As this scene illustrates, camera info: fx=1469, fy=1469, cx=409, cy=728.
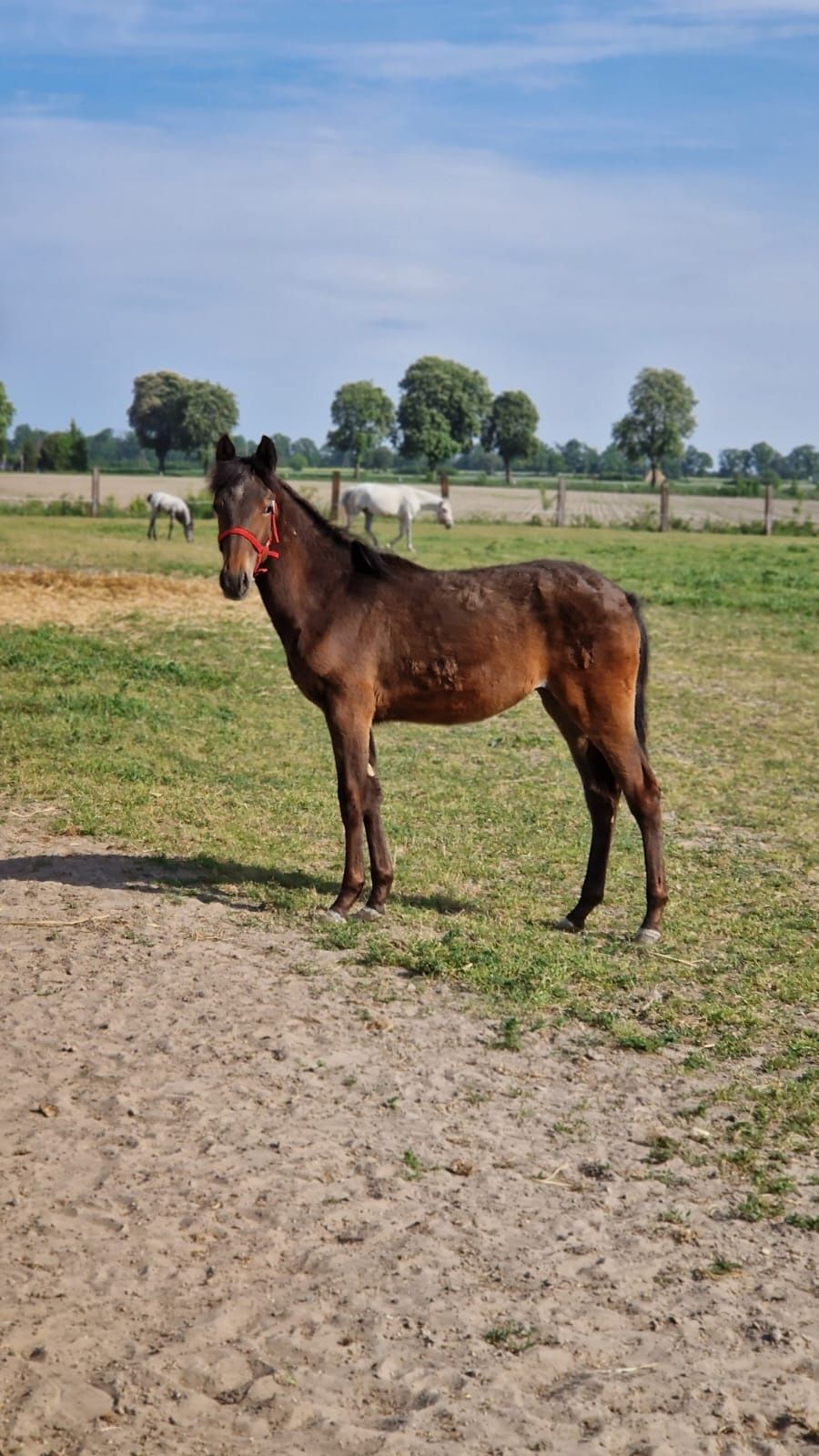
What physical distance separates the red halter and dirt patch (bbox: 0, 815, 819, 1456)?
180 cm

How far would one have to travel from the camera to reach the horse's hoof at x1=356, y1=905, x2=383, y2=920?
6.77m

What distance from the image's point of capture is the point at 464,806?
29.7ft

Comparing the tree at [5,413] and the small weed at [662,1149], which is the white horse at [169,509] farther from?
the tree at [5,413]

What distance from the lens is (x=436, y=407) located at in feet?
342

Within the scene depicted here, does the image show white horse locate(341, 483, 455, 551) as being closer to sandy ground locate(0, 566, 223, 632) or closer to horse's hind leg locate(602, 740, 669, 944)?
sandy ground locate(0, 566, 223, 632)

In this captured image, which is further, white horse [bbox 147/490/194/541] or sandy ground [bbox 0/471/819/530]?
sandy ground [bbox 0/471/819/530]

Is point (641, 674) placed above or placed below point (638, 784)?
above

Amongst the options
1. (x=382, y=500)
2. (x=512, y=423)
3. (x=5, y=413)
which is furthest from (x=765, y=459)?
(x=382, y=500)

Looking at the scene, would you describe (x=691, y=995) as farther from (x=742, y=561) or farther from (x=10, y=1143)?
(x=742, y=561)

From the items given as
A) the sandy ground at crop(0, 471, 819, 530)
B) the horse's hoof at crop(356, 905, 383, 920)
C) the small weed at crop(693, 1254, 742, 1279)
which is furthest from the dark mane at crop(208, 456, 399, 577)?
the sandy ground at crop(0, 471, 819, 530)

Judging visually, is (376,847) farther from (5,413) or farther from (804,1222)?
(5,413)

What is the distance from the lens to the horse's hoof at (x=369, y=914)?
6770 millimetres

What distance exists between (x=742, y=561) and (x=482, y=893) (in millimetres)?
22678

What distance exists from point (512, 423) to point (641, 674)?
107037mm
